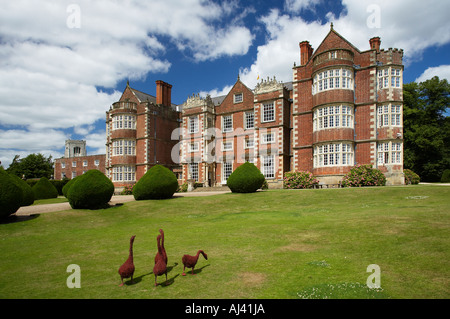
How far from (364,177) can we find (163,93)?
31966 millimetres

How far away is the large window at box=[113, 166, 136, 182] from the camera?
143ft

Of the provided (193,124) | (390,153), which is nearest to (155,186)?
(193,124)

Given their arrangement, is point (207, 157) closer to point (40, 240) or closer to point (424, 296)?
point (40, 240)

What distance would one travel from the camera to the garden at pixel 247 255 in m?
6.25

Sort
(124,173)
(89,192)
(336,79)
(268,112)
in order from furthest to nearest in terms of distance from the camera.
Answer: (124,173) < (268,112) < (336,79) < (89,192)

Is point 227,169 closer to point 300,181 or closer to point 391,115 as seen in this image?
point 300,181

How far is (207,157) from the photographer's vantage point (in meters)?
40.4

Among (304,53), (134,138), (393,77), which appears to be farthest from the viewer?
(134,138)

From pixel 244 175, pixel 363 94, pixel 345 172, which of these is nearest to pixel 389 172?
pixel 345 172

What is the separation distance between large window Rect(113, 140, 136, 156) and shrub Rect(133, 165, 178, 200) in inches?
816

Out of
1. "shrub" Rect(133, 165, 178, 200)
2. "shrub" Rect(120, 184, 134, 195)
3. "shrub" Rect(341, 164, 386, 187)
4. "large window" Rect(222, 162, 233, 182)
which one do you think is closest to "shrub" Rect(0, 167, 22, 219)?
"shrub" Rect(133, 165, 178, 200)

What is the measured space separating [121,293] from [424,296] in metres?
5.94

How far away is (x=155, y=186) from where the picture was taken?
24.0 metres

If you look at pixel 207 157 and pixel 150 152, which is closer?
pixel 207 157
